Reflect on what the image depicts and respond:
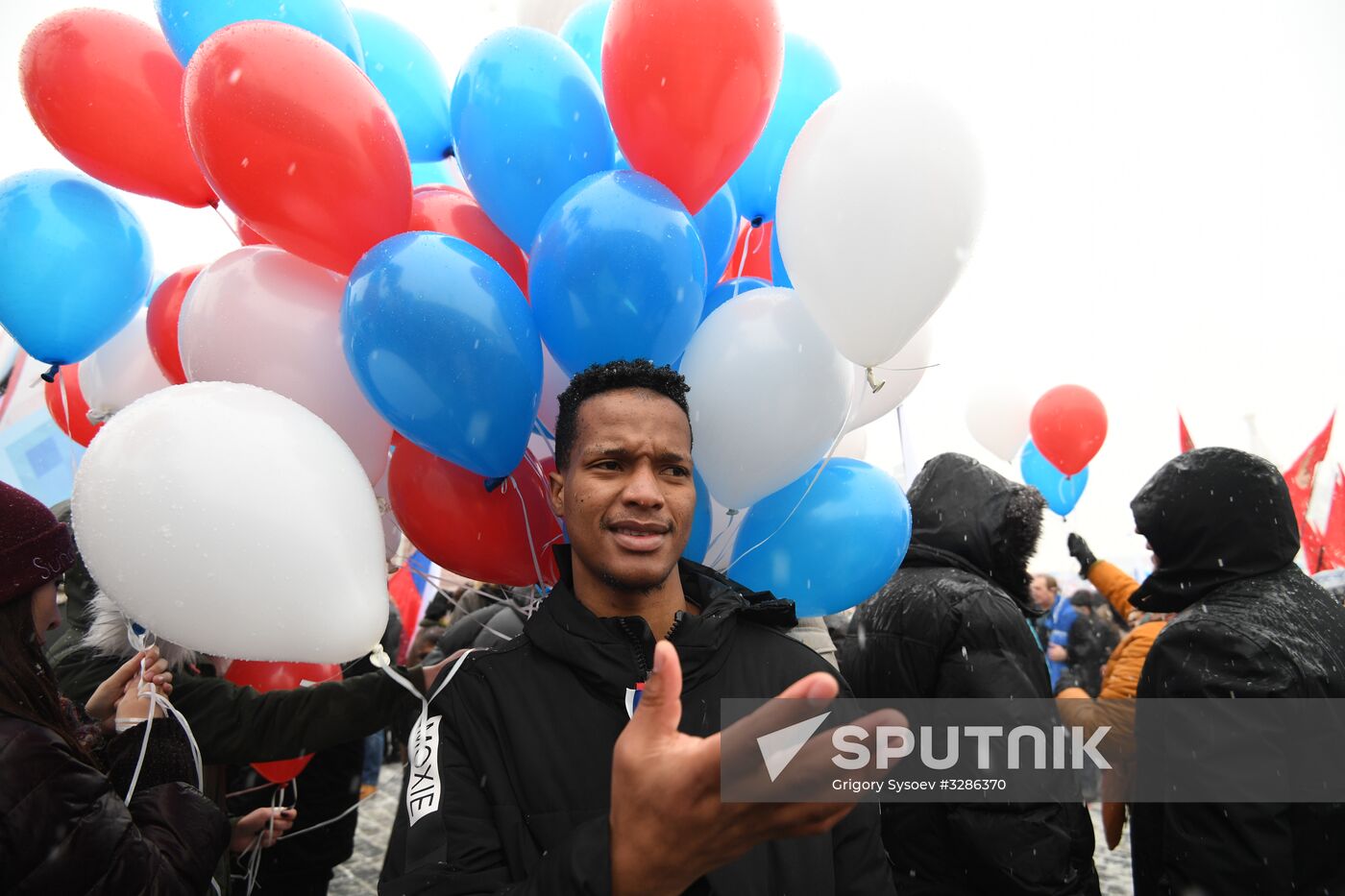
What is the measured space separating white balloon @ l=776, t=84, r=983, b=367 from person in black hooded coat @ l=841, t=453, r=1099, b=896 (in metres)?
1.19

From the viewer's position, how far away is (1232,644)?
7.23 feet

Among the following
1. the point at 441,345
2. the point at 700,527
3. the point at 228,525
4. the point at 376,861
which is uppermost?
the point at 441,345

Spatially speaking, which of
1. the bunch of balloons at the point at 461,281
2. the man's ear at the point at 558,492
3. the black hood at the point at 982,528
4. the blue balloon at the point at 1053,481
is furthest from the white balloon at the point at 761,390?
the blue balloon at the point at 1053,481

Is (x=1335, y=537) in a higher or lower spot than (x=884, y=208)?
lower

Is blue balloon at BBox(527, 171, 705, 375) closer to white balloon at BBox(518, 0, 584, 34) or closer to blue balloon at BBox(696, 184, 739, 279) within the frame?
blue balloon at BBox(696, 184, 739, 279)

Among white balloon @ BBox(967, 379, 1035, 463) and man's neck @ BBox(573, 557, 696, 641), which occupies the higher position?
man's neck @ BBox(573, 557, 696, 641)

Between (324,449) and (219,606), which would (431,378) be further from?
(219,606)

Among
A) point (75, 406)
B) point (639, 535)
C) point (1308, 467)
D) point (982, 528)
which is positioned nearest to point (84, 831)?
point (639, 535)

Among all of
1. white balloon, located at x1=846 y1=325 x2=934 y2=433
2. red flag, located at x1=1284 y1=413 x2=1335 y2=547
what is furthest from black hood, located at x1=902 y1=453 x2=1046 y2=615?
red flag, located at x1=1284 y1=413 x2=1335 y2=547

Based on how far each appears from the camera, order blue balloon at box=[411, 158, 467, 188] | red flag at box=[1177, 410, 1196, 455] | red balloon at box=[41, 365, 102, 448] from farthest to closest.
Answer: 1. red flag at box=[1177, 410, 1196, 455]
2. red balloon at box=[41, 365, 102, 448]
3. blue balloon at box=[411, 158, 467, 188]

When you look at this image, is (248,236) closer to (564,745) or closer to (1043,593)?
(564,745)

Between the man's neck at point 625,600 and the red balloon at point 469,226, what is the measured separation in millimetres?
935

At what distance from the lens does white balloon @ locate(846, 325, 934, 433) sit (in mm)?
2404

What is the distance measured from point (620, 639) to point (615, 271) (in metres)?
0.80
